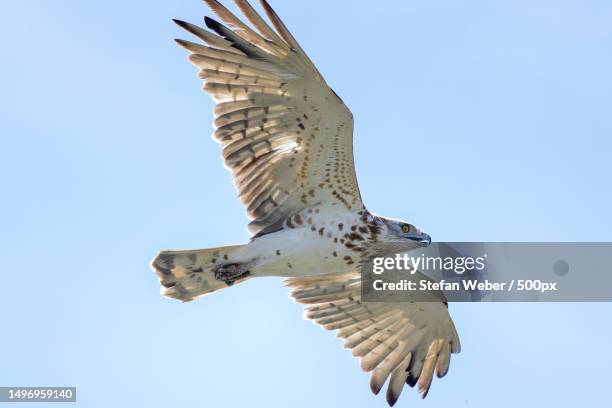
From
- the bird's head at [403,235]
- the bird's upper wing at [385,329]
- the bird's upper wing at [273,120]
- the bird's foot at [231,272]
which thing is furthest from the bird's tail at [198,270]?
the bird's upper wing at [385,329]

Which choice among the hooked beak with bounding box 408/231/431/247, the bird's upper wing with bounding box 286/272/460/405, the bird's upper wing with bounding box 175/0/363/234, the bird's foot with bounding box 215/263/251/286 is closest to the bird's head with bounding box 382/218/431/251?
the hooked beak with bounding box 408/231/431/247

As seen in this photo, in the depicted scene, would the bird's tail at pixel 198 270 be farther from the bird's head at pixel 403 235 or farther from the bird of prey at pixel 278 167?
the bird's head at pixel 403 235

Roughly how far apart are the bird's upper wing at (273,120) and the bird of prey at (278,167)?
0.4 inches

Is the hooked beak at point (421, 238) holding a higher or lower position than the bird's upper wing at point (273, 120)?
lower

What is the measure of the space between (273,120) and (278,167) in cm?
59

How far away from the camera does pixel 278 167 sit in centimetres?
1349

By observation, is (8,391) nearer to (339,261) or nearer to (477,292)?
(339,261)

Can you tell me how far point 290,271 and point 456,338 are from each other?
2384 mm

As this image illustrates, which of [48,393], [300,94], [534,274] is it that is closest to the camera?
[300,94]

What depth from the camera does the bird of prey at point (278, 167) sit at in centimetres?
1277

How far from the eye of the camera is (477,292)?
47.9 feet

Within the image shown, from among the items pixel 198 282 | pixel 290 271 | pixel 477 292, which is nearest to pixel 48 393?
pixel 198 282

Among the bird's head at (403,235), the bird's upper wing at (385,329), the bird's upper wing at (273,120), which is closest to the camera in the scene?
the bird's upper wing at (273,120)

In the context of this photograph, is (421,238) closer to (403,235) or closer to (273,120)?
(403,235)
